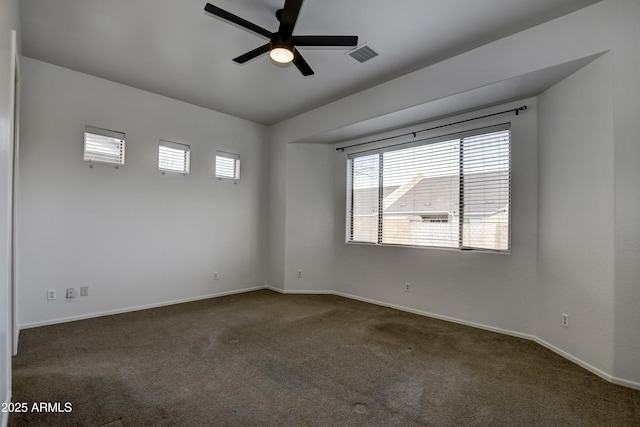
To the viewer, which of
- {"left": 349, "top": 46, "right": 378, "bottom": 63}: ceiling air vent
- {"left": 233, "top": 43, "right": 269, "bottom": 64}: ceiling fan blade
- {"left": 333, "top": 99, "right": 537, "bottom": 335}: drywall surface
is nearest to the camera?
{"left": 233, "top": 43, "right": 269, "bottom": 64}: ceiling fan blade

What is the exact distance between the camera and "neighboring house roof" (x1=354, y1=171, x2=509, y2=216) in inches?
147

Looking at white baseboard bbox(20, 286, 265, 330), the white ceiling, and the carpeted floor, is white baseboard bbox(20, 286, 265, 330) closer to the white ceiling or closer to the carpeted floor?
the carpeted floor

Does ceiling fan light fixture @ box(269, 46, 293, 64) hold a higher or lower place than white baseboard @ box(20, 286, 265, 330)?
higher

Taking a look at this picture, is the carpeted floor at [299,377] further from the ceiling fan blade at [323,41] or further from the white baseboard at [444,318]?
the ceiling fan blade at [323,41]

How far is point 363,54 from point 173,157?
3175 mm

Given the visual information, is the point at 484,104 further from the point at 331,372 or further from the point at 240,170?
the point at 240,170

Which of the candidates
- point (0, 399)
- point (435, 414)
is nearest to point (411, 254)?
point (435, 414)

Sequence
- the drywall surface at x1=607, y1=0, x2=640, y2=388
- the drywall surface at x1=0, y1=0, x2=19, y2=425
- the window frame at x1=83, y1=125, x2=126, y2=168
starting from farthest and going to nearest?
the window frame at x1=83, y1=125, x2=126, y2=168, the drywall surface at x1=607, y1=0, x2=640, y2=388, the drywall surface at x1=0, y1=0, x2=19, y2=425

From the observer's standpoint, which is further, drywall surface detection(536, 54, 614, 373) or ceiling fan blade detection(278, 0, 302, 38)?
drywall surface detection(536, 54, 614, 373)

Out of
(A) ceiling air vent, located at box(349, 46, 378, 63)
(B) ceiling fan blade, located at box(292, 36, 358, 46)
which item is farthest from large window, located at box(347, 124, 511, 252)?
(B) ceiling fan blade, located at box(292, 36, 358, 46)

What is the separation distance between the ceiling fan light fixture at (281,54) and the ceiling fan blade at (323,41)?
0.35 feet

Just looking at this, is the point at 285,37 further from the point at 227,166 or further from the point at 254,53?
the point at 227,166

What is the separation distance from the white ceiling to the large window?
3.86 ft

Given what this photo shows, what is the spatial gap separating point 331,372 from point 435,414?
884mm
